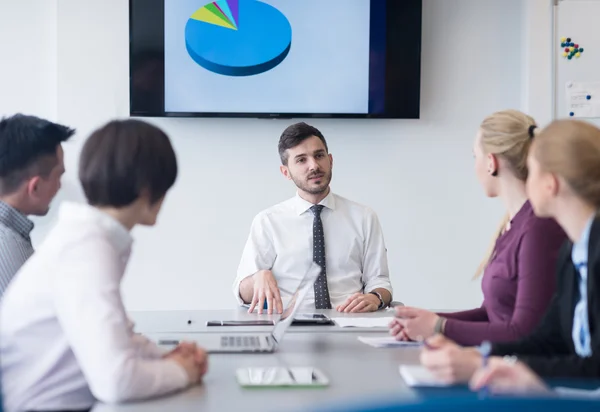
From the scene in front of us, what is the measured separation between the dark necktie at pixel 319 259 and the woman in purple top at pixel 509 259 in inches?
35.5

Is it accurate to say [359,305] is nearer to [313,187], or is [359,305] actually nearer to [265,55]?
[313,187]

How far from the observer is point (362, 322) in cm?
271

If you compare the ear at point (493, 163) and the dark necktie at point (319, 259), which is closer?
the ear at point (493, 163)

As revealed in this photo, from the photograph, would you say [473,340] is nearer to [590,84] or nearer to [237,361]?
[237,361]

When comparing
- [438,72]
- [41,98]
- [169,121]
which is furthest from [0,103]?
[438,72]

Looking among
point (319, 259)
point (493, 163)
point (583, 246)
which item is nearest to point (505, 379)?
point (583, 246)

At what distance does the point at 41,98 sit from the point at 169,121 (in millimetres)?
734

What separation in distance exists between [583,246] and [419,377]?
0.49 m

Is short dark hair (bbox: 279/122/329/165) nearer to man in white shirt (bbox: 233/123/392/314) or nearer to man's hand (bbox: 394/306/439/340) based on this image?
man in white shirt (bbox: 233/123/392/314)

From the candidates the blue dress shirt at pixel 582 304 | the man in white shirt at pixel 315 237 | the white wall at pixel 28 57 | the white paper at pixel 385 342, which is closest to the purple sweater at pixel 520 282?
the white paper at pixel 385 342

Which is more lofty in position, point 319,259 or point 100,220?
point 100,220

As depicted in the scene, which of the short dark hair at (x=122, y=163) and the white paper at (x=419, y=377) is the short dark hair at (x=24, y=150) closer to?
the short dark hair at (x=122, y=163)

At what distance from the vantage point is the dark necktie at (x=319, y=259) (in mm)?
3316

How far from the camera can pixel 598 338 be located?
171cm
